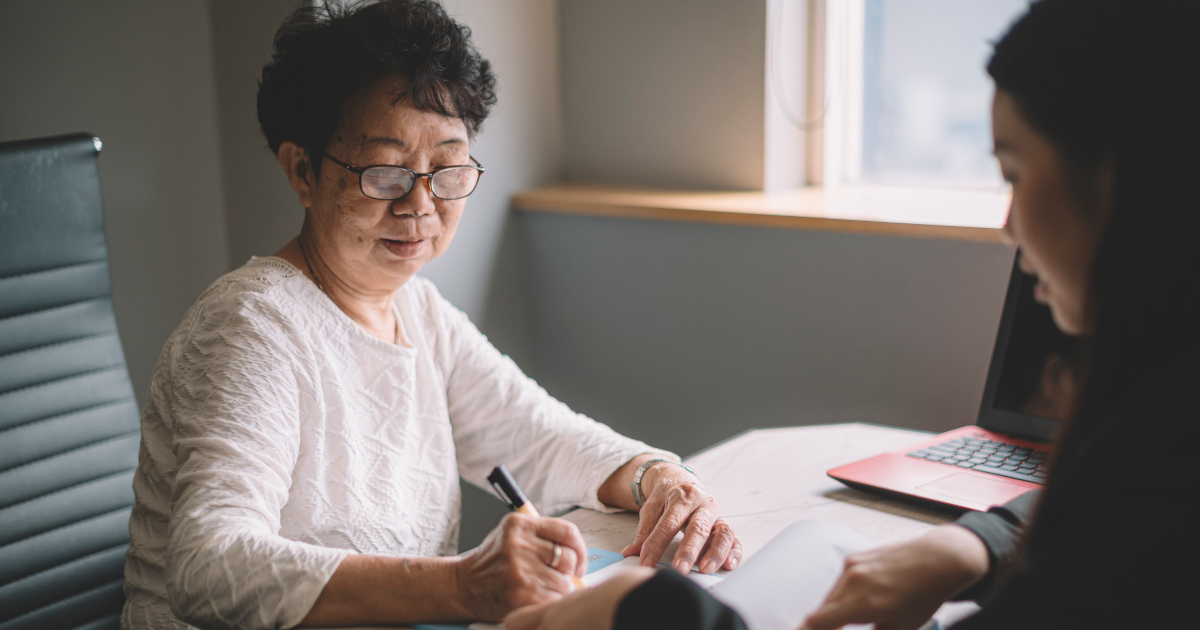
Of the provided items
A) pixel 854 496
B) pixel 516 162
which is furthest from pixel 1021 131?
pixel 516 162

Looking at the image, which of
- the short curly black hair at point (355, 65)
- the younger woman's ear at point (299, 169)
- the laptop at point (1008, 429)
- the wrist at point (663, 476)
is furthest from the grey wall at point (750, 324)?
the younger woman's ear at point (299, 169)

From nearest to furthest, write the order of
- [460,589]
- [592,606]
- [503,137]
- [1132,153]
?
[1132,153] → [592,606] → [460,589] → [503,137]

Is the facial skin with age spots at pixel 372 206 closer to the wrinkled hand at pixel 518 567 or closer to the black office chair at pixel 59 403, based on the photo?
the black office chair at pixel 59 403

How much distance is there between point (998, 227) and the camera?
Result: 1537mm

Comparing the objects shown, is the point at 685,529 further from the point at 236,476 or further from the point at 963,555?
the point at 236,476

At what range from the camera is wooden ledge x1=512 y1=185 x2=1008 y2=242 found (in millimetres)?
1639

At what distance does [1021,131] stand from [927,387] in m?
1.19

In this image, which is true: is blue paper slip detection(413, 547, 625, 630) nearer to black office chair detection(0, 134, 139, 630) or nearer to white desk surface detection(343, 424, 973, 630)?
white desk surface detection(343, 424, 973, 630)

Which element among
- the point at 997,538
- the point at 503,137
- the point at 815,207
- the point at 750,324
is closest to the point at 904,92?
the point at 815,207

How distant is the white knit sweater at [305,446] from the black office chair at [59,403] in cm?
25

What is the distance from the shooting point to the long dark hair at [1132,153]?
1.67 feet

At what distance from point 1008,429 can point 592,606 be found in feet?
2.59

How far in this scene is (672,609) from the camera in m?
0.62

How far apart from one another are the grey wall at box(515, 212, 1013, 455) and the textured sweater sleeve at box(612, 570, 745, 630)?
1.14 metres
